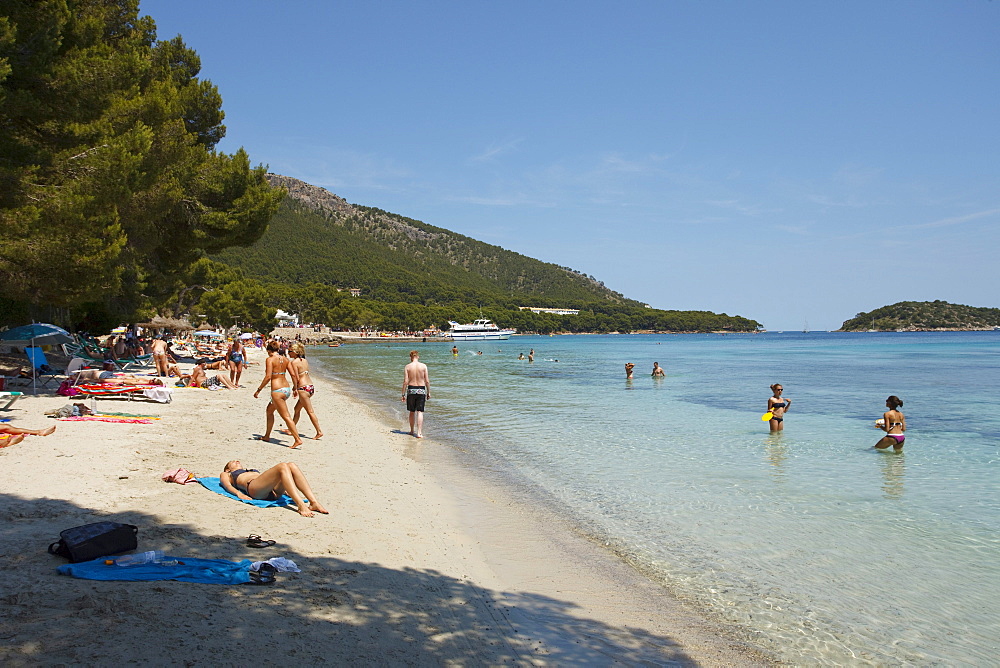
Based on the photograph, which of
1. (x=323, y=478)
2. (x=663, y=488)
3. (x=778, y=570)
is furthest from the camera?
(x=663, y=488)

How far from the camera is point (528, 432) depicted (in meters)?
14.0

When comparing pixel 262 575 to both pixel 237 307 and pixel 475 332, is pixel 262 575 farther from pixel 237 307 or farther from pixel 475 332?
pixel 475 332

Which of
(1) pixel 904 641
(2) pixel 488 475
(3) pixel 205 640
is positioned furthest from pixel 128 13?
(1) pixel 904 641

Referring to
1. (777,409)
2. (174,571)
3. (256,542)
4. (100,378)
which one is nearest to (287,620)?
(174,571)

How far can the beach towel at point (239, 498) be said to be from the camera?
6352 millimetres

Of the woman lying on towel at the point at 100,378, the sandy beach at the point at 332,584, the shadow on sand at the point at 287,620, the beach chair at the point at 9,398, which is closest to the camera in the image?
the shadow on sand at the point at 287,620

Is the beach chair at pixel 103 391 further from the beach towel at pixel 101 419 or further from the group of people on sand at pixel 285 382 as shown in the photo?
the group of people on sand at pixel 285 382

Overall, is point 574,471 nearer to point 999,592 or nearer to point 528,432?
point 528,432

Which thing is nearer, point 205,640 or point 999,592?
point 205,640

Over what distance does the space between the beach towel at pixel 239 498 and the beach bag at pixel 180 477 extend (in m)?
0.11

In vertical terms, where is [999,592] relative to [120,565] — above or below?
below

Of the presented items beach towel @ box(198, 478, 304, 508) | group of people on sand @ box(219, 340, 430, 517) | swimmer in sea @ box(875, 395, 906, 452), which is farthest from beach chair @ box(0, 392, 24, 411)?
swimmer in sea @ box(875, 395, 906, 452)

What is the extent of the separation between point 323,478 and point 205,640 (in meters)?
4.69

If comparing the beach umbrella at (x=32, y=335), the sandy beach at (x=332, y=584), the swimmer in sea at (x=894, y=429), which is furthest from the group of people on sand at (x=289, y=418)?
the swimmer in sea at (x=894, y=429)
